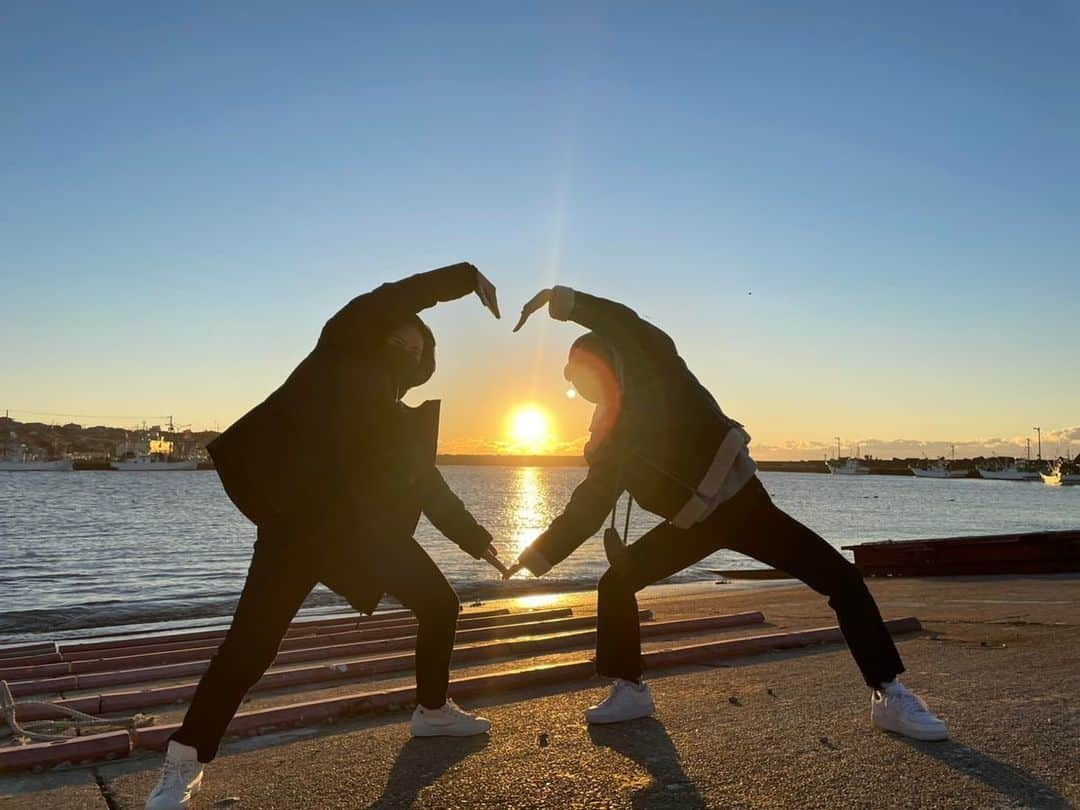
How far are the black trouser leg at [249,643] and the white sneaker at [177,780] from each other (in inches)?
1.5

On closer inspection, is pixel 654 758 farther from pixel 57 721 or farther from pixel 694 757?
pixel 57 721

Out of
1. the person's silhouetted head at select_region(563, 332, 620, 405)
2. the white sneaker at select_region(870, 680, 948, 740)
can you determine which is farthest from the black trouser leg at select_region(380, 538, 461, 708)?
the white sneaker at select_region(870, 680, 948, 740)

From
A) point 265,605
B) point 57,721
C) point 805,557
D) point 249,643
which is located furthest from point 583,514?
point 57,721

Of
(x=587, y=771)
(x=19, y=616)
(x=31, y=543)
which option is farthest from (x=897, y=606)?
(x=31, y=543)

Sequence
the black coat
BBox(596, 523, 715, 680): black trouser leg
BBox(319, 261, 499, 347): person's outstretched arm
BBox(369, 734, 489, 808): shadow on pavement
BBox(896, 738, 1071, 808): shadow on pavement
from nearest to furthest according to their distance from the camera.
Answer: BBox(896, 738, 1071, 808): shadow on pavement → BBox(369, 734, 489, 808): shadow on pavement → the black coat → BBox(319, 261, 499, 347): person's outstretched arm → BBox(596, 523, 715, 680): black trouser leg

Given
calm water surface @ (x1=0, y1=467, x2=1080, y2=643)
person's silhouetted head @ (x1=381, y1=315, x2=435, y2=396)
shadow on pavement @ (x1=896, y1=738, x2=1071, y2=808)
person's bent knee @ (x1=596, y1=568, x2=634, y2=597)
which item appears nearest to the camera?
shadow on pavement @ (x1=896, y1=738, x2=1071, y2=808)

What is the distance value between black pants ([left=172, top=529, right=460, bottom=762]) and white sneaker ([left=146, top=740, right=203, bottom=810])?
1.5 inches

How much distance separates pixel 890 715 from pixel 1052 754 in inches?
27.8

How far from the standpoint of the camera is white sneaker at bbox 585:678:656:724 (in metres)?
4.72

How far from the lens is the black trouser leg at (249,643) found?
372 cm

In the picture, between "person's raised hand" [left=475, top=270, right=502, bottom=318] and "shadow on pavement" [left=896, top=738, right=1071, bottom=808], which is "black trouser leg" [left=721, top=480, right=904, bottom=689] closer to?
"shadow on pavement" [left=896, top=738, right=1071, bottom=808]

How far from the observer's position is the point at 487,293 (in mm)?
4449

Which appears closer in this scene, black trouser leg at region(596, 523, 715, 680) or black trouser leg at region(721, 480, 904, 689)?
black trouser leg at region(721, 480, 904, 689)

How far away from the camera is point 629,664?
4.93 meters
